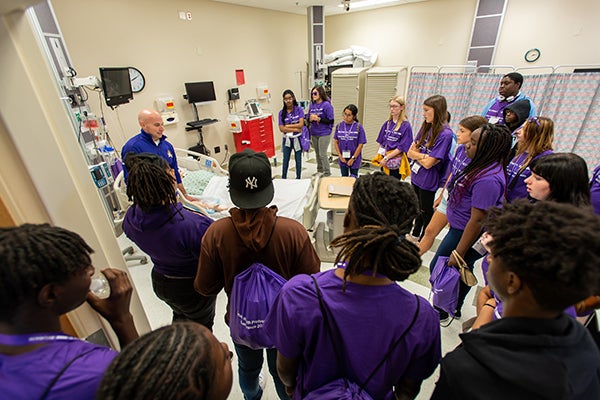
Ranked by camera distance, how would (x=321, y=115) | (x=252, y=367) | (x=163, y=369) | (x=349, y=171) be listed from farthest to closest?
(x=321, y=115), (x=349, y=171), (x=252, y=367), (x=163, y=369)

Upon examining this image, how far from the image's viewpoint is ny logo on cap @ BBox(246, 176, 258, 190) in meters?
1.09

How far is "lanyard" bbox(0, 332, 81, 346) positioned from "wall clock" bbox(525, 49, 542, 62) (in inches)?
268

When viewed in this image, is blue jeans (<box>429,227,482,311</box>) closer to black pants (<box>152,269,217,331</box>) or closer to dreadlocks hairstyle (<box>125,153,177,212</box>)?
black pants (<box>152,269,217,331</box>)

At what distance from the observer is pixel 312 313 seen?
0.74m

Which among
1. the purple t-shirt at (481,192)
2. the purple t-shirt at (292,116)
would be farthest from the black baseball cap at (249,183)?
the purple t-shirt at (292,116)

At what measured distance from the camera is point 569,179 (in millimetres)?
1288

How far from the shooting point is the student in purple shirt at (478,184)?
1517 millimetres

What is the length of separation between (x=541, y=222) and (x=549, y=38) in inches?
238

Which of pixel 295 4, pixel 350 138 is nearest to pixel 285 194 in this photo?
pixel 350 138

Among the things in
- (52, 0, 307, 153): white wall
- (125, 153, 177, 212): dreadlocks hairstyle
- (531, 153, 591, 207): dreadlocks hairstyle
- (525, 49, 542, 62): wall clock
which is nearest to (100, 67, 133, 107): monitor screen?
(52, 0, 307, 153): white wall

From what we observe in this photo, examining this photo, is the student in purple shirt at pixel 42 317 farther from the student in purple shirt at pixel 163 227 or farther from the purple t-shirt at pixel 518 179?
the purple t-shirt at pixel 518 179

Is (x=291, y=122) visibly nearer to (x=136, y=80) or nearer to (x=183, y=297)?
(x=136, y=80)

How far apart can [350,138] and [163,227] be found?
279cm

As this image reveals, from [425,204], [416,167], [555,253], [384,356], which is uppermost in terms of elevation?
[555,253]
